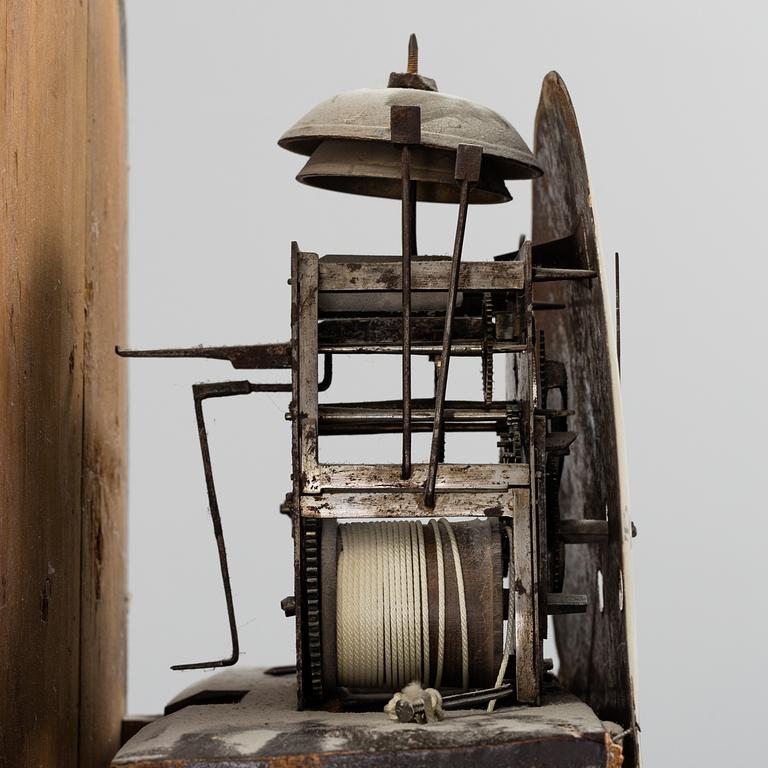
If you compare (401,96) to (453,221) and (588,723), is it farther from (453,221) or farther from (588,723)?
(453,221)

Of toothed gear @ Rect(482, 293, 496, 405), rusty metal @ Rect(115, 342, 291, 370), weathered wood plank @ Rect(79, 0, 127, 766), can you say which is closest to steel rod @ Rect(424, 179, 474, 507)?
toothed gear @ Rect(482, 293, 496, 405)

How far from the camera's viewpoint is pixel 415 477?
402 cm

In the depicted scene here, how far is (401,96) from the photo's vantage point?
4.19 metres

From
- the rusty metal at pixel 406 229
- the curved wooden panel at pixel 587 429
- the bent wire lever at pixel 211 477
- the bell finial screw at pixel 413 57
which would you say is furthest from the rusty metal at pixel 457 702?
the bell finial screw at pixel 413 57

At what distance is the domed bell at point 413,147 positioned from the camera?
4.13 m

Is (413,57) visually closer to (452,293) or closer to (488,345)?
(452,293)

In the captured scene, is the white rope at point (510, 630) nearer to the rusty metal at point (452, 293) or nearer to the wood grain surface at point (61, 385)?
the rusty metal at point (452, 293)

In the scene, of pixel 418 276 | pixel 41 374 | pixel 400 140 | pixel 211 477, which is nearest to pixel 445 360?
pixel 418 276

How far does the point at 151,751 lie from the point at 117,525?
8.11 feet

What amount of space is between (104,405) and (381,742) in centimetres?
242

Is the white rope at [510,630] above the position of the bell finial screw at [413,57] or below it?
below

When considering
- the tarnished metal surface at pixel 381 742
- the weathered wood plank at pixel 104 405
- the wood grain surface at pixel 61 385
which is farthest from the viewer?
the weathered wood plank at pixel 104 405

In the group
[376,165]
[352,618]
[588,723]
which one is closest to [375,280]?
[376,165]

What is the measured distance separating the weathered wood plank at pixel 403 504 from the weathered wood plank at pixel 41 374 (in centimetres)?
82
